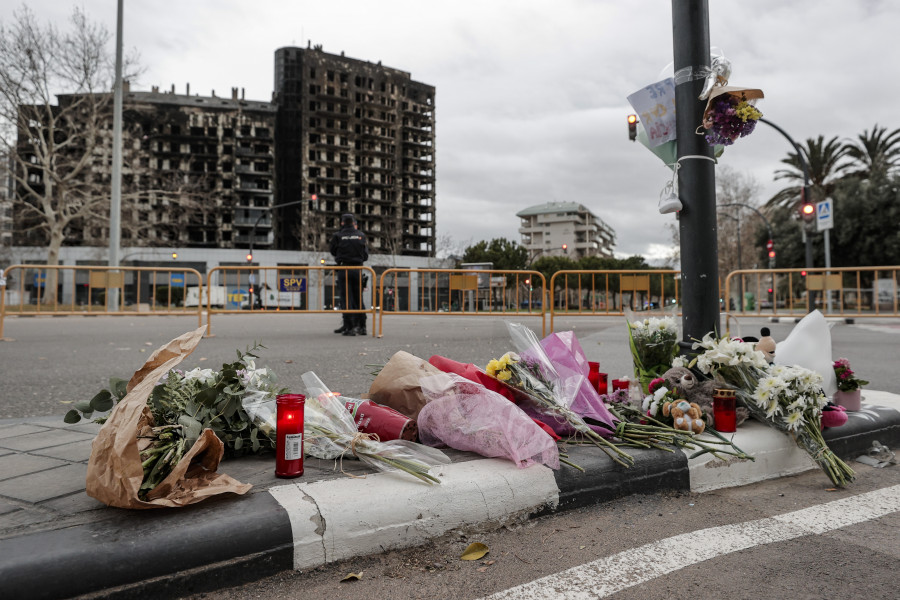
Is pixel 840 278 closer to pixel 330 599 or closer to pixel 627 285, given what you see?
pixel 627 285

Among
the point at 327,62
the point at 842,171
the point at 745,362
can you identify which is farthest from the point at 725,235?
the point at 327,62

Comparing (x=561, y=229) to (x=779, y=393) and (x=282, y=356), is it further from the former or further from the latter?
(x=779, y=393)

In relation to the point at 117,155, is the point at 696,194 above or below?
below

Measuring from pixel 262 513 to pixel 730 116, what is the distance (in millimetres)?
3421

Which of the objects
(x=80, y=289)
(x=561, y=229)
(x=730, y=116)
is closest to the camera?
(x=730, y=116)

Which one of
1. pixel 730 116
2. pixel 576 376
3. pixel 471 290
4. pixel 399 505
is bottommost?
pixel 399 505

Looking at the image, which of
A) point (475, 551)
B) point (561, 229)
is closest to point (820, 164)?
point (475, 551)

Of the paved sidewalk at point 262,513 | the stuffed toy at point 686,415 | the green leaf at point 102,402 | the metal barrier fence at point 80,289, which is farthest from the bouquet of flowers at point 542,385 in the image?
the metal barrier fence at point 80,289

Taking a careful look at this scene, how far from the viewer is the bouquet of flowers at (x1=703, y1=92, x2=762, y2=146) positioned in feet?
11.7

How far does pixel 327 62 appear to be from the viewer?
78.8 metres

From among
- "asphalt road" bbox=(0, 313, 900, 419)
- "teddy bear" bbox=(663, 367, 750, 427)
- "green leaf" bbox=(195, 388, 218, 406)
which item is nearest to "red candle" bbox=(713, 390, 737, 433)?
"teddy bear" bbox=(663, 367, 750, 427)

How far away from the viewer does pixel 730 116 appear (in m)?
3.60

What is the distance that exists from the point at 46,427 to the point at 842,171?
47.7 metres

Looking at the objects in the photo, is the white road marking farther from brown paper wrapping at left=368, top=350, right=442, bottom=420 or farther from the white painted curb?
brown paper wrapping at left=368, top=350, right=442, bottom=420
